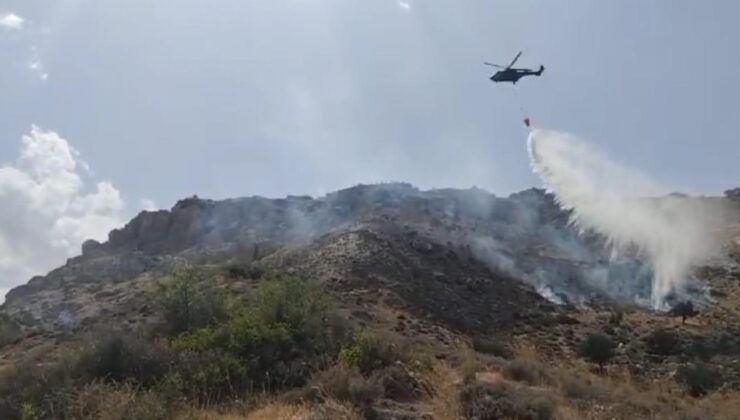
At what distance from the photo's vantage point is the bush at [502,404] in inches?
515

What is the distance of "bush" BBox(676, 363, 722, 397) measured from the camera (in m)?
24.6

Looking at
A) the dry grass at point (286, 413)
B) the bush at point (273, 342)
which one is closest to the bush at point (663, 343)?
the bush at point (273, 342)

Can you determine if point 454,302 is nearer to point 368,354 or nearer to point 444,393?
point 368,354

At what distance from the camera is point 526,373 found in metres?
19.1

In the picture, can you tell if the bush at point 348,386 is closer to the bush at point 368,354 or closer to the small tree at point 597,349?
the bush at point 368,354

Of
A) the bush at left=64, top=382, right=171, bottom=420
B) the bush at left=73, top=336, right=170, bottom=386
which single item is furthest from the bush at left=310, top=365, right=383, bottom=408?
the bush at left=73, top=336, right=170, bottom=386

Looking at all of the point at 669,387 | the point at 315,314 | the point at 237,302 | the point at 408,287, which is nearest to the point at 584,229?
the point at 408,287

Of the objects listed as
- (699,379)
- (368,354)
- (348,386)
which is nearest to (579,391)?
(368,354)

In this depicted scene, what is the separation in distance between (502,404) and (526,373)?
5.97 m

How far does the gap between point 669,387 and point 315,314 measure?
1254cm

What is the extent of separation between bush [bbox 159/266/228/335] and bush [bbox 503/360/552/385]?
6.91 m

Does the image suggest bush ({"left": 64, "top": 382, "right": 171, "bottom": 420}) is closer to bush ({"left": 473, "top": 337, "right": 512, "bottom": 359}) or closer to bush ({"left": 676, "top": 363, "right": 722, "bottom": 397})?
bush ({"left": 473, "top": 337, "right": 512, "bottom": 359})

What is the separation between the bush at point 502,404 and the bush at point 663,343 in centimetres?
1992

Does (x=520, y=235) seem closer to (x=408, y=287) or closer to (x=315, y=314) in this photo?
(x=408, y=287)
